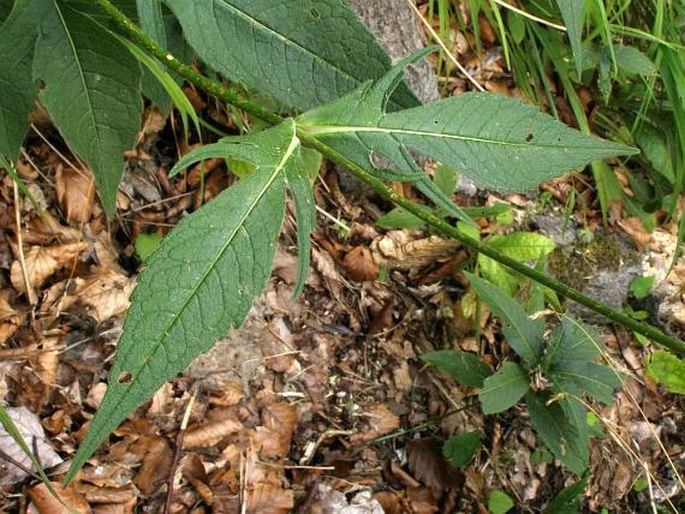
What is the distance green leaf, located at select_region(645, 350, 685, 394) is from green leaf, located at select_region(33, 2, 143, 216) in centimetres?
184

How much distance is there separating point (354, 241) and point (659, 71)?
1378mm

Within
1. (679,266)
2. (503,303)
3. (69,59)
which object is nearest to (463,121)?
(69,59)

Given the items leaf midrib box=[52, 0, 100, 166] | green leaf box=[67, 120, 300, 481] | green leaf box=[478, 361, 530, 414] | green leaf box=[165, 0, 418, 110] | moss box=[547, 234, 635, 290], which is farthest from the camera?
moss box=[547, 234, 635, 290]

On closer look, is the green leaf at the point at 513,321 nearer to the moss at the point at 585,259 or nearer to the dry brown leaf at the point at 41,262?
the moss at the point at 585,259

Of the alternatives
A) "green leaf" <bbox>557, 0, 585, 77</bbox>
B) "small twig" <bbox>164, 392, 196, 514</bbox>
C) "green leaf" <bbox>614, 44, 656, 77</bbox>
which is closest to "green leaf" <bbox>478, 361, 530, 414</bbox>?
"small twig" <bbox>164, 392, 196, 514</bbox>

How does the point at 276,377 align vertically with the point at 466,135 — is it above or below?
below

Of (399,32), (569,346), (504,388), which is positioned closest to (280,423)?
(504,388)

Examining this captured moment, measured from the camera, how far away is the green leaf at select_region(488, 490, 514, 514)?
211 centimetres

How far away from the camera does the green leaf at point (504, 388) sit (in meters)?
1.88

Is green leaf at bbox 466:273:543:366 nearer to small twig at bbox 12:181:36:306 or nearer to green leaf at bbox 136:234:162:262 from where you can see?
green leaf at bbox 136:234:162:262

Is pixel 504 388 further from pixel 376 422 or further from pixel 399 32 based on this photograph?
pixel 399 32

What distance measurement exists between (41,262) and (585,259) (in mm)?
1943

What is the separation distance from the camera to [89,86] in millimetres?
1188

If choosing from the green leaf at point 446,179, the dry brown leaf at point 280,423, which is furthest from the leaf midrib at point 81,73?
the green leaf at point 446,179
